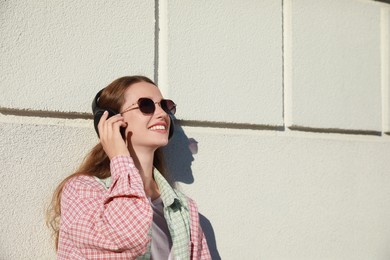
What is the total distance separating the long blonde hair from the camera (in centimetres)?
280

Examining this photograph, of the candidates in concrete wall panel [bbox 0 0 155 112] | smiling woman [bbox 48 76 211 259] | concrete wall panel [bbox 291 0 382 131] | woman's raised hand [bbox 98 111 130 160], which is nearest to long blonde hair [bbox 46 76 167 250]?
smiling woman [bbox 48 76 211 259]

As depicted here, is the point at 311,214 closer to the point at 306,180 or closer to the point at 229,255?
the point at 306,180

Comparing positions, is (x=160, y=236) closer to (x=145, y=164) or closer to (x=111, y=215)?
(x=145, y=164)

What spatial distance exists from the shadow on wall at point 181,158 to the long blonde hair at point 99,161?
0.52 m

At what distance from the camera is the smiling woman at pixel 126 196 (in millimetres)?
2398

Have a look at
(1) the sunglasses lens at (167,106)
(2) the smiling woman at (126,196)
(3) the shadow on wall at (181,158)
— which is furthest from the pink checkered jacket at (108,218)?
(3) the shadow on wall at (181,158)

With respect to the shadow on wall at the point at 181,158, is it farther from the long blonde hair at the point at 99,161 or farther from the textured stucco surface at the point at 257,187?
the long blonde hair at the point at 99,161

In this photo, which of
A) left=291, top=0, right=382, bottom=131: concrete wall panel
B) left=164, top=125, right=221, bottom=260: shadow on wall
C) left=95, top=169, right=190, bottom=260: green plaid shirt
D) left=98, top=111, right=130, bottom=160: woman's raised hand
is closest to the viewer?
left=98, top=111, right=130, bottom=160: woman's raised hand

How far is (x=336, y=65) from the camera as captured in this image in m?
4.05

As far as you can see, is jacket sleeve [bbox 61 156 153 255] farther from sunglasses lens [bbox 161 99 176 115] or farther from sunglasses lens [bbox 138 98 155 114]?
sunglasses lens [bbox 161 99 176 115]

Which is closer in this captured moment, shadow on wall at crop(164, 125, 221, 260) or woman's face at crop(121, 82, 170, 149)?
woman's face at crop(121, 82, 170, 149)

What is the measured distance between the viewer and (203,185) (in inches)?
135

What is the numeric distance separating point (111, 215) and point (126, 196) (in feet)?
0.36

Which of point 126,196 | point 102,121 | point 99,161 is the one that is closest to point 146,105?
point 102,121
